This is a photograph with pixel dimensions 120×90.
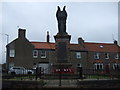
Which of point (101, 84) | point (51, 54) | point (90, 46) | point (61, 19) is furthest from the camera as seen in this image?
point (90, 46)

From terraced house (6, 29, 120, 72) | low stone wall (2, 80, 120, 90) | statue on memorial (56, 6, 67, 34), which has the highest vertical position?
statue on memorial (56, 6, 67, 34)

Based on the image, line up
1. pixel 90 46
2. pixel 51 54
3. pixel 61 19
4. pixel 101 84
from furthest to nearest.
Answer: pixel 90 46, pixel 51 54, pixel 61 19, pixel 101 84

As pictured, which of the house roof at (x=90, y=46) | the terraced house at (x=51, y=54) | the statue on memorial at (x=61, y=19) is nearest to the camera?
the statue on memorial at (x=61, y=19)

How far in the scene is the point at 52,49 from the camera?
52469 mm

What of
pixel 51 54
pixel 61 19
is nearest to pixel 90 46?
pixel 51 54

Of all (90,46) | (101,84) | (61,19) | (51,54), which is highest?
(61,19)

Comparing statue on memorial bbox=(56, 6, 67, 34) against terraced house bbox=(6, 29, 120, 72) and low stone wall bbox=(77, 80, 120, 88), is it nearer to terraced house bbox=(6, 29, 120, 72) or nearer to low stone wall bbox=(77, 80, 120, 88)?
low stone wall bbox=(77, 80, 120, 88)

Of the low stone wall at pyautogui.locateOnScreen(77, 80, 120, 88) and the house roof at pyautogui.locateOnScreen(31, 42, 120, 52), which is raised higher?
the house roof at pyautogui.locateOnScreen(31, 42, 120, 52)

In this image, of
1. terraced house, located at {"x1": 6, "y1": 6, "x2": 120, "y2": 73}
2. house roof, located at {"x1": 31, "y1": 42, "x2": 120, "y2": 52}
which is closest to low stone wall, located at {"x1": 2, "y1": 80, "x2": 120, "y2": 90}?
terraced house, located at {"x1": 6, "y1": 6, "x2": 120, "y2": 73}

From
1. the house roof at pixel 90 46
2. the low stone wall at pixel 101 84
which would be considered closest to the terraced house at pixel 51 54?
the house roof at pixel 90 46

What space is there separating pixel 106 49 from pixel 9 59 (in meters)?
24.2

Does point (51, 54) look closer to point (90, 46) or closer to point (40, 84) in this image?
point (90, 46)

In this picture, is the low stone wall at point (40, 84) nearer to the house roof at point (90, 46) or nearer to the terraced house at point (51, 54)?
the terraced house at point (51, 54)

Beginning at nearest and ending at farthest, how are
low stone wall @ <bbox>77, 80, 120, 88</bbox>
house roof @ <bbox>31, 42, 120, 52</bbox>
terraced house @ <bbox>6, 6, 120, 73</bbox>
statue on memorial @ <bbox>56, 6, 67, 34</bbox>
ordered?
low stone wall @ <bbox>77, 80, 120, 88</bbox>
statue on memorial @ <bbox>56, 6, 67, 34</bbox>
terraced house @ <bbox>6, 6, 120, 73</bbox>
house roof @ <bbox>31, 42, 120, 52</bbox>
